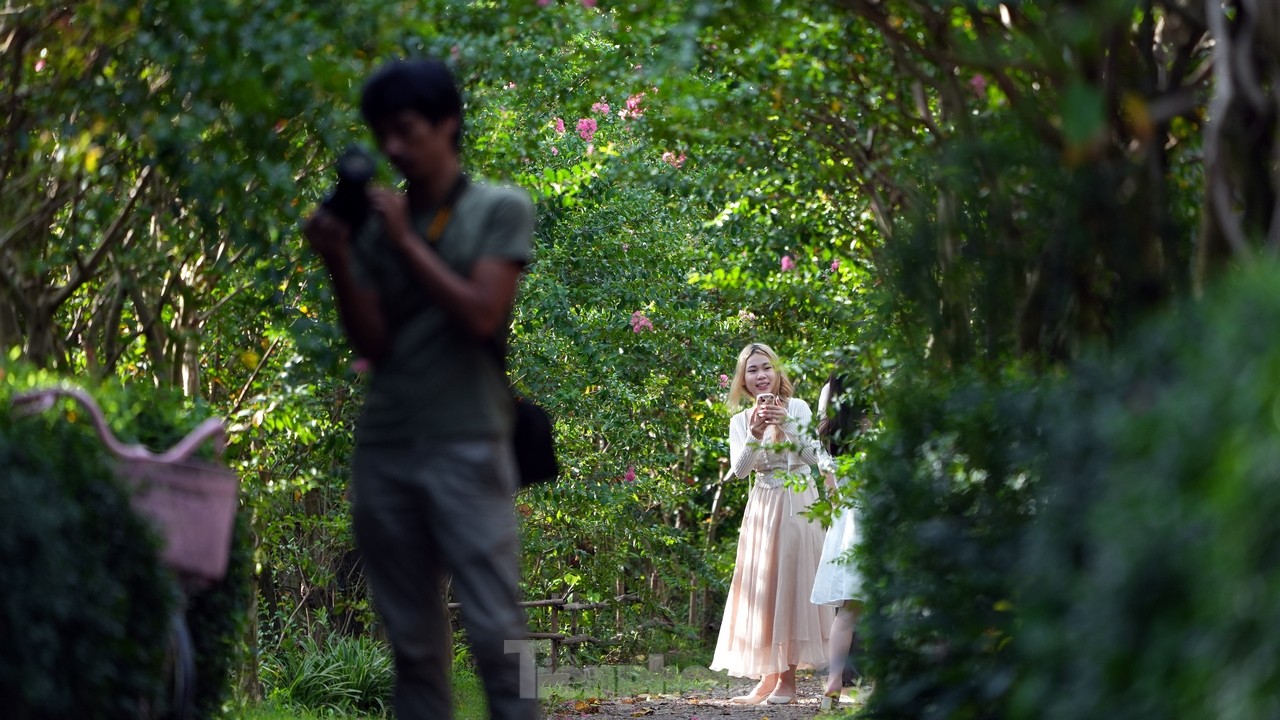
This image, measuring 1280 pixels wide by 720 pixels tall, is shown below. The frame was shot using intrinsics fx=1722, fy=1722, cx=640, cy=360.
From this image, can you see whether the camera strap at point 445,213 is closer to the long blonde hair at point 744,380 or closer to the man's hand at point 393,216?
the man's hand at point 393,216

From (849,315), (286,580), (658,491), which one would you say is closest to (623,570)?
(658,491)

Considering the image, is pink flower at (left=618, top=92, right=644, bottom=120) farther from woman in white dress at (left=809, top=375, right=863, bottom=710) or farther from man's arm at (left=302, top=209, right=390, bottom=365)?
man's arm at (left=302, top=209, right=390, bottom=365)

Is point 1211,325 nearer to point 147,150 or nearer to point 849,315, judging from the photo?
point 147,150

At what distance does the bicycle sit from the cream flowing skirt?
6415 mm

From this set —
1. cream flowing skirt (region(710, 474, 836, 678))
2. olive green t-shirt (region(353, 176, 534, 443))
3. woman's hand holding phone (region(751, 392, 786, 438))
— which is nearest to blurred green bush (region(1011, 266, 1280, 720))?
olive green t-shirt (region(353, 176, 534, 443))

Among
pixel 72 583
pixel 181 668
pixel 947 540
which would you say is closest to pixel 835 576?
pixel 947 540

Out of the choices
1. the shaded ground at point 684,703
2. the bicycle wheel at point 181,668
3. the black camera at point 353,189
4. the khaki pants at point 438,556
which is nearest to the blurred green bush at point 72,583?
the bicycle wheel at point 181,668

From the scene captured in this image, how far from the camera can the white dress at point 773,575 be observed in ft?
34.0

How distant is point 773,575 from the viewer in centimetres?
1056

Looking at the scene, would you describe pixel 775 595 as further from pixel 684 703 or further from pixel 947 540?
pixel 947 540

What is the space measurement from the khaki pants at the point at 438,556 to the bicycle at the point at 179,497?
1.42 ft

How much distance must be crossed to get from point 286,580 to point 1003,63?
8336mm

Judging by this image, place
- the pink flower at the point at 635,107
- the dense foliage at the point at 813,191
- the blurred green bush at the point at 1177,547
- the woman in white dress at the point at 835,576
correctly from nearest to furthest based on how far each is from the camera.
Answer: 1. the blurred green bush at the point at 1177,547
2. the dense foliage at the point at 813,191
3. the pink flower at the point at 635,107
4. the woman in white dress at the point at 835,576

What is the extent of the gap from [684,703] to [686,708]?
51 cm
